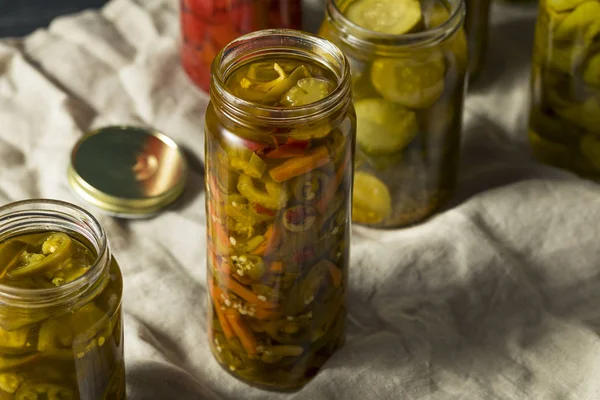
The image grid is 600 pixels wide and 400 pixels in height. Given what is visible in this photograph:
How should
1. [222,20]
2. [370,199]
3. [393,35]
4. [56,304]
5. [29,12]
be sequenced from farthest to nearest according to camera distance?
[29,12]
[222,20]
[370,199]
[393,35]
[56,304]

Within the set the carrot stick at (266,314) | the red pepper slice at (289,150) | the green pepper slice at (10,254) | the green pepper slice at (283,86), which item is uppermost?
the green pepper slice at (283,86)

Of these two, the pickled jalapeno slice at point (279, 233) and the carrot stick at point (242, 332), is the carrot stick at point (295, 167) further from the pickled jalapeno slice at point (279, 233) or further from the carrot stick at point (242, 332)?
the carrot stick at point (242, 332)

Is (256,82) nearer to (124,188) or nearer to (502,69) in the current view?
(124,188)

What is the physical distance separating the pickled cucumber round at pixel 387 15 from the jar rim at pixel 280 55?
0.21 m

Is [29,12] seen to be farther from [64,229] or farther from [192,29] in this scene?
[64,229]

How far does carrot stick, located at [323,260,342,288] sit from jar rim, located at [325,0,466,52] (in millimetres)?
282

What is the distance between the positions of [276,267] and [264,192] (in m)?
0.09

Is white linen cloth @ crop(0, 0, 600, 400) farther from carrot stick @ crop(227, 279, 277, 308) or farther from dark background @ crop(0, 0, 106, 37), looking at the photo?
dark background @ crop(0, 0, 106, 37)

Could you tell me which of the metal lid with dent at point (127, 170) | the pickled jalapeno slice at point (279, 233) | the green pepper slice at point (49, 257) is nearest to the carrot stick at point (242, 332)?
the pickled jalapeno slice at point (279, 233)

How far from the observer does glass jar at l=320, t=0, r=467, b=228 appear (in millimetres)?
1244

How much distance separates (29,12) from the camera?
6.35ft

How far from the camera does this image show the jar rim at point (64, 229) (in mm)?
946

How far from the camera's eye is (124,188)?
1.41 metres

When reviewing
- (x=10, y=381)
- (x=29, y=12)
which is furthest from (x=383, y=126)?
(x=29, y=12)
